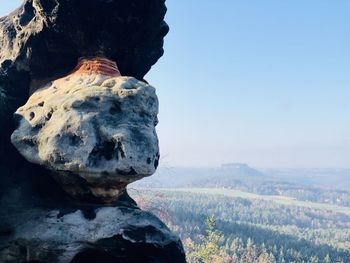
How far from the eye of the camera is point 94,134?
7.86 m

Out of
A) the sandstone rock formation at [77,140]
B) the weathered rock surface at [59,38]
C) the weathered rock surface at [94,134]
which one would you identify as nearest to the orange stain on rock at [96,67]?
the sandstone rock formation at [77,140]

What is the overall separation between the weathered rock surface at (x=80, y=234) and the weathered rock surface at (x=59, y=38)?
1.72 meters

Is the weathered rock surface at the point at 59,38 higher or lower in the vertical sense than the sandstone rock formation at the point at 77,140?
higher

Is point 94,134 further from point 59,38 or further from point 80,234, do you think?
point 59,38

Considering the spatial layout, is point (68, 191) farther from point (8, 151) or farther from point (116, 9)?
point (116, 9)

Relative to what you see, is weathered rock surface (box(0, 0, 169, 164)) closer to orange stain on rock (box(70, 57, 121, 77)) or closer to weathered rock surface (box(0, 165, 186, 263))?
orange stain on rock (box(70, 57, 121, 77))

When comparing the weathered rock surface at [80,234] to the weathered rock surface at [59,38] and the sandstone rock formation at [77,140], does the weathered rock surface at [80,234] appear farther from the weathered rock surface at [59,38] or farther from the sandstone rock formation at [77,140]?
the weathered rock surface at [59,38]

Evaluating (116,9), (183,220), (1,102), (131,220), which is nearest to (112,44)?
(116,9)

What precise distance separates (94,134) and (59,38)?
317 centimetres

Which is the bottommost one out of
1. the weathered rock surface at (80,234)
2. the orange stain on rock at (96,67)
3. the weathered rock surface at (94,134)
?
the weathered rock surface at (80,234)

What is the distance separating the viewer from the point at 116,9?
382 inches

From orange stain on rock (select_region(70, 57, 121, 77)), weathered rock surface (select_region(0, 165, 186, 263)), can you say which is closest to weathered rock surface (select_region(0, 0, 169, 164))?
orange stain on rock (select_region(70, 57, 121, 77))

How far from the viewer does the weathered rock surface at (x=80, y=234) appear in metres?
7.77

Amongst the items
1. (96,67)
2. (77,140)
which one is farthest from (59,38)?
(77,140)
